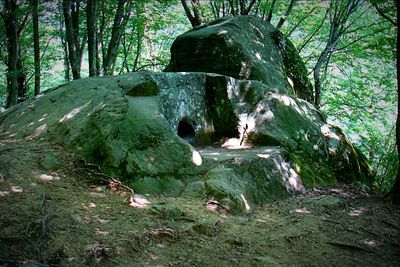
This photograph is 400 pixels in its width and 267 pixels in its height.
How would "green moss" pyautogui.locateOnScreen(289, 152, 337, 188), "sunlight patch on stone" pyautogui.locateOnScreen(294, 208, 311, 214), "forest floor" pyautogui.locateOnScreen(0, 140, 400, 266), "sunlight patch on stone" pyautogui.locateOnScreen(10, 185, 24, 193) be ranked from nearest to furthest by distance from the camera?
"forest floor" pyautogui.locateOnScreen(0, 140, 400, 266), "sunlight patch on stone" pyautogui.locateOnScreen(10, 185, 24, 193), "sunlight patch on stone" pyautogui.locateOnScreen(294, 208, 311, 214), "green moss" pyautogui.locateOnScreen(289, 152, 337, 188)

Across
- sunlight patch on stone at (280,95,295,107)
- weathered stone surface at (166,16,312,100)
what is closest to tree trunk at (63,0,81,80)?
weathered stone surface at (166,16,312,100)

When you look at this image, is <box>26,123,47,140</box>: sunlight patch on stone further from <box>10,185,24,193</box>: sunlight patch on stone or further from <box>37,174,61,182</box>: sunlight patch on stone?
<box>10,185,24,193</box>: sunlight patch on stone

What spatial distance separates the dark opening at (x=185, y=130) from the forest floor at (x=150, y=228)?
2663mm

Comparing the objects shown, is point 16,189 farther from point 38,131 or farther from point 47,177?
point 38,131

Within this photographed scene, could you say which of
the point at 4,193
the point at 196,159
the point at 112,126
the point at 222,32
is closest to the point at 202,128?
the point at 196,159

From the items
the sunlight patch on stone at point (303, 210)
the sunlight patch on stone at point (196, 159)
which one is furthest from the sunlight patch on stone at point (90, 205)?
the sunlight patch on stone at point (303, 210)

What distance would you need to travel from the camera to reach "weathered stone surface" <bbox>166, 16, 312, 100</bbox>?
919 centimetres

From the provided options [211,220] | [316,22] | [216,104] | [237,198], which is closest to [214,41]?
[216,104]

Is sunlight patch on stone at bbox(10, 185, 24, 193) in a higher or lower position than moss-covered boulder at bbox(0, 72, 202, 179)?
lower

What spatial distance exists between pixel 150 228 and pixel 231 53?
645 cm

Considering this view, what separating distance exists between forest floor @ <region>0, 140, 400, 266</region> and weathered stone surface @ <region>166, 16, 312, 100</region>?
187 inches

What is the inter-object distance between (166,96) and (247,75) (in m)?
3.35

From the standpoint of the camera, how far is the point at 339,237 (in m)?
4.40

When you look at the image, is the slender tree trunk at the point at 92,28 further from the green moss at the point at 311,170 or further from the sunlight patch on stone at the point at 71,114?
the green moss at the point at 311,170
